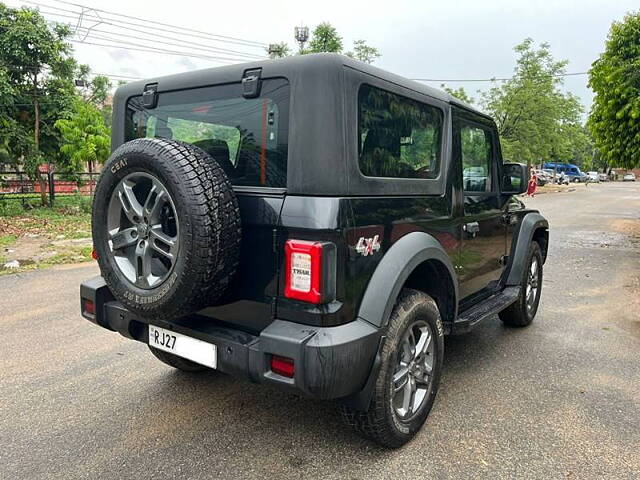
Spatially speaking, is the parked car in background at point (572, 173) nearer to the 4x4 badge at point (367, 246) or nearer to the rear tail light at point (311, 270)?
the 4x4 badge at point (367, 246)

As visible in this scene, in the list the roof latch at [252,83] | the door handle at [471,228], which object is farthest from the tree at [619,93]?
the roof latch at [252,83]

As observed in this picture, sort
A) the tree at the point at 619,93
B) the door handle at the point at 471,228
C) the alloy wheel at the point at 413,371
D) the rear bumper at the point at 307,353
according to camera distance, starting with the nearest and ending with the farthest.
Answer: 1. the rear bumper at the point at 307,353
2. the alloy wheel at the point at 413,371
3. the door handle at the point at 471,228
4. the tree at the point at 619,93

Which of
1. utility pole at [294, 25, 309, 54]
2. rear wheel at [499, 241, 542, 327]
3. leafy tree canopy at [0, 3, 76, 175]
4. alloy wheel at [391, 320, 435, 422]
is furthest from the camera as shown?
utility pole at [294, 25, 309, 54]

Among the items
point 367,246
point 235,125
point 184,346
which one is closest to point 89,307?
point 184,346

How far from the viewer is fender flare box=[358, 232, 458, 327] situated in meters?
2.20

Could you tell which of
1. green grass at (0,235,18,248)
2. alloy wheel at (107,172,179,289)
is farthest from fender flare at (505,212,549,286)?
green grass at (0,235,18,248)

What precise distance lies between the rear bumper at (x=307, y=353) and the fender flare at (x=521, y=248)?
7.41 ft

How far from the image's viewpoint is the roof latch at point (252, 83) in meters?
2.29

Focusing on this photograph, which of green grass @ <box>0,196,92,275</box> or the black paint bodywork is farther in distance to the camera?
green grass @ <box>0,196,92,275</box>

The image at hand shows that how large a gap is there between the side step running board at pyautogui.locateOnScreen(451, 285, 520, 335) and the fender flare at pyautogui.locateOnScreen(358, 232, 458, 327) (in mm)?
723

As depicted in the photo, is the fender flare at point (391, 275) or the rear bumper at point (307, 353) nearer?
the rear bumper at point (307, 353)

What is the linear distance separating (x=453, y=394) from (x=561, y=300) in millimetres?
3098

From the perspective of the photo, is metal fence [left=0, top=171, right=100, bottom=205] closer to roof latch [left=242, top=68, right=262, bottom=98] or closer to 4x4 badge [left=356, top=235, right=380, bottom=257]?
roof latch [left=242, top=68, right=262, bottom=98]

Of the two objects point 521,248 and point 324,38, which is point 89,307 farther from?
point 324,38
